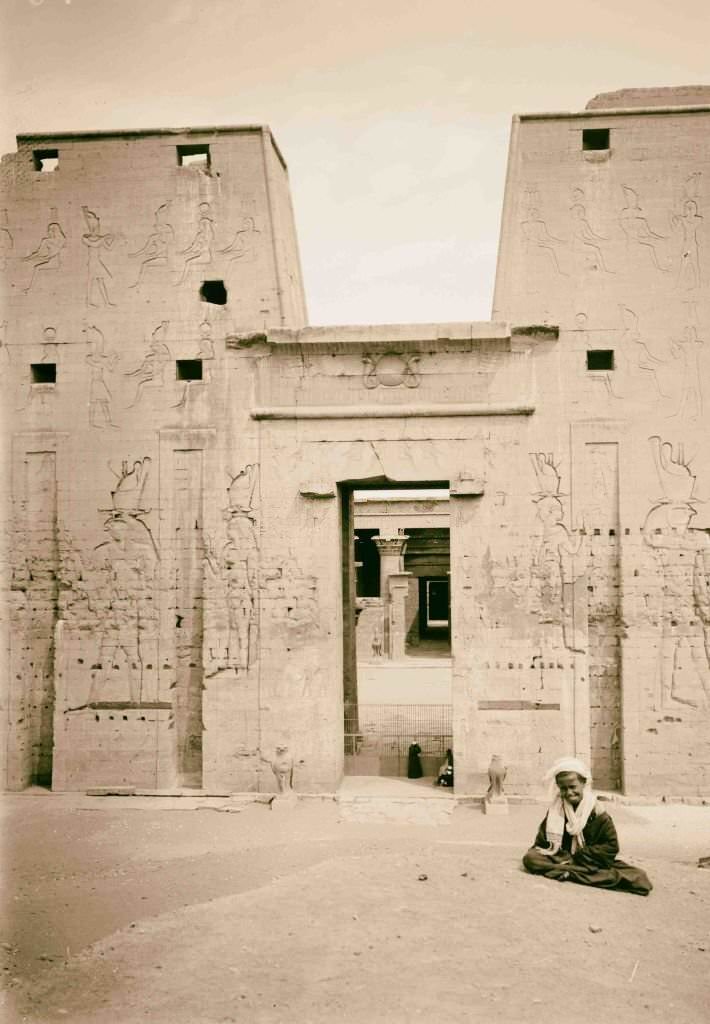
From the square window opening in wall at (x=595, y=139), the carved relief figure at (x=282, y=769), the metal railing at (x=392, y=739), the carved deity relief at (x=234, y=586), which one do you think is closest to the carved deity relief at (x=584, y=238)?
the square window opening in wall at (x=595, y=139)

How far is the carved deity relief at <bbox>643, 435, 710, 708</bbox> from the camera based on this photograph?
11352 mm

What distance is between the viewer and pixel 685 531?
37.7 feet

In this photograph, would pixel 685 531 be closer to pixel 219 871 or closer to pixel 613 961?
pixel 613 961

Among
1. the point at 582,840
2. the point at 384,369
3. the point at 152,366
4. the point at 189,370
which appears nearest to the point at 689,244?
the point at 384,369

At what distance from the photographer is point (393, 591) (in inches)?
1083

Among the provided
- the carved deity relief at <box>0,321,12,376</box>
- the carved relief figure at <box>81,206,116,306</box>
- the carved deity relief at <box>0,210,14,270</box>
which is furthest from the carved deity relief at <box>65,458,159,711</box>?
the carved deity relief at <box>0,210,14,270</box>

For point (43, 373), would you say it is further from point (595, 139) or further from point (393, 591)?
point (393, 591)

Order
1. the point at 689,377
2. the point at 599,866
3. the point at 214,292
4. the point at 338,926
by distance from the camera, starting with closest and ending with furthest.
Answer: the point at 338,926 < the point at 599,866 < the point at 689,377 < the point at 214,292

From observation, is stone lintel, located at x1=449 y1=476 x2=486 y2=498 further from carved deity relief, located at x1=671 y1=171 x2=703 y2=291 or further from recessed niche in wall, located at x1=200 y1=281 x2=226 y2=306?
recessed niche in wall, located at x1=200 y1=281 x2=226 y2=306

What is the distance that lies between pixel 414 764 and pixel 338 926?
17.4ft

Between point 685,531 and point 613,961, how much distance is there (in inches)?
245

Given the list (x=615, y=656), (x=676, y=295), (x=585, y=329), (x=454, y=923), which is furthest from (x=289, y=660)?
(x=676, y=295)

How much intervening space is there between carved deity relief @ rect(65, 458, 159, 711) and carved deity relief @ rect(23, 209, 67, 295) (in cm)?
300

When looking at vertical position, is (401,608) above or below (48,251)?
below
